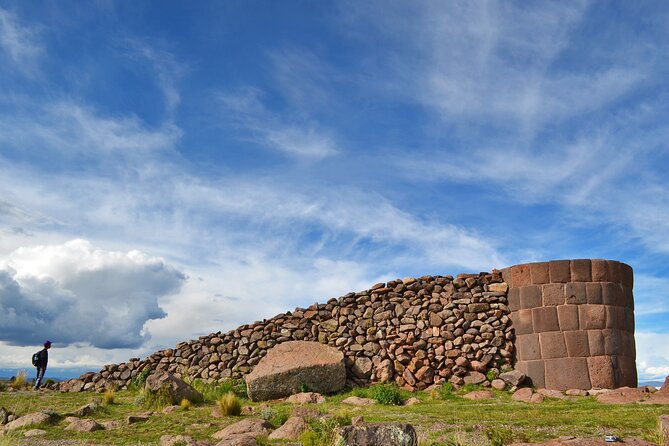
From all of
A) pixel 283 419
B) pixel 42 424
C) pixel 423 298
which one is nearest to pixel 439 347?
pixel 423 298

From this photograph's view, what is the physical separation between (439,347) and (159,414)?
7752mm

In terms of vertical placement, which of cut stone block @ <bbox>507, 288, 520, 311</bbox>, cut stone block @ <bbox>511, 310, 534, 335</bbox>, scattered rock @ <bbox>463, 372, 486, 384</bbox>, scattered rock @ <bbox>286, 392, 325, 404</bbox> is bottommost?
scattered rock @ <bbox>286, 392, 325, 404</bbox>

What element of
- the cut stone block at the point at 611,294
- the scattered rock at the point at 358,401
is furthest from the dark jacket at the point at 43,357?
the cut stone block at the point at 611,294

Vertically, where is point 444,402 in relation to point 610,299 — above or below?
below

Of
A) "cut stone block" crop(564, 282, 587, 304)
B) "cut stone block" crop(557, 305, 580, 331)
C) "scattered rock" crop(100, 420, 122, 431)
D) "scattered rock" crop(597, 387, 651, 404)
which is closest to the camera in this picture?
"scattered rock" crop(100, 420, 122, 431)

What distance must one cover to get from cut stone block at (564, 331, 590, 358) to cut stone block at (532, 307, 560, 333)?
350 mm

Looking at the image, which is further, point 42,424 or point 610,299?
point 610,299

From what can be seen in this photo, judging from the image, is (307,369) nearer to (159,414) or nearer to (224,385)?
(224,385)

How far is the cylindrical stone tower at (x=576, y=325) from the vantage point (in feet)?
49.4

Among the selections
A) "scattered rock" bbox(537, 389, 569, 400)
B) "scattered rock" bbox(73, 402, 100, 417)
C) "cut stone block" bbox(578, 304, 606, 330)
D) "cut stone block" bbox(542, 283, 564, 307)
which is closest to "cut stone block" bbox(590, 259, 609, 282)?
"cut stone block" bbox(578, 304, 606, 330)

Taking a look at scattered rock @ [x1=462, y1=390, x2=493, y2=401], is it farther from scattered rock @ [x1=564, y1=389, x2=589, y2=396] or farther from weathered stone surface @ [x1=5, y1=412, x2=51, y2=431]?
weathered stone surface @ [x1=5, y1=412, x2=51, y2=431]

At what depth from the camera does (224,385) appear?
16.7 meters

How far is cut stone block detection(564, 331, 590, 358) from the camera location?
596 inches

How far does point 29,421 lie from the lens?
1052 centimetres
